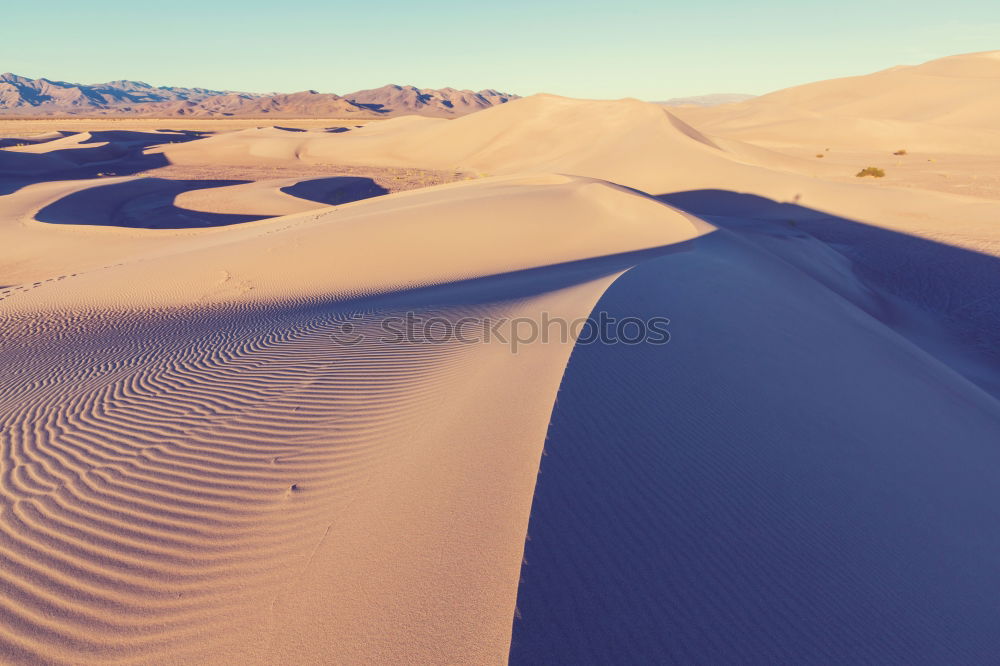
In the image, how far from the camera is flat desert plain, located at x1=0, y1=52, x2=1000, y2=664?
8.46ft

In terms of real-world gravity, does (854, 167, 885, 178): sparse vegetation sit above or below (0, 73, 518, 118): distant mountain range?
below

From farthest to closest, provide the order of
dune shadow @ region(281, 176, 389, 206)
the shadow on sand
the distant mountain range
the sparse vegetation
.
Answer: the distant mountain range, the shadow on sand, dune shadow @ region(281, 176, 389, 206), the sparse vegetation

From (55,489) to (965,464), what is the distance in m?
7.14

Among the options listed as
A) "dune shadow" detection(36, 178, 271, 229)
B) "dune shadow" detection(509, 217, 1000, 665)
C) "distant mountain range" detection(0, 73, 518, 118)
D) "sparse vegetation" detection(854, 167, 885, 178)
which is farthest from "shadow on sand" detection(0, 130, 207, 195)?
"distant mountain range" detection(0, 73, 518, 118)

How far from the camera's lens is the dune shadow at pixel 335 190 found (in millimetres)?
26406

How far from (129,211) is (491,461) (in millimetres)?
24678

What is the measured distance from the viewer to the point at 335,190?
28125 millimetres

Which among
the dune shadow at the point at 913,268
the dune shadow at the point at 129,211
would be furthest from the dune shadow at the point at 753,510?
the dune shadow at the point at 129,211

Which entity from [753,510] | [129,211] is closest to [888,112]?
[129,211]

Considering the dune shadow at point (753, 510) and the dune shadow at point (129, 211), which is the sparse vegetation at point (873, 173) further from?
the dune shadow at point (129, 211)

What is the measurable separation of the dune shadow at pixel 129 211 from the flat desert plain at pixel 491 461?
428 inches

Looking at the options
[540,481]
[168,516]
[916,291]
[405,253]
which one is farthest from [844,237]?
[168,516]

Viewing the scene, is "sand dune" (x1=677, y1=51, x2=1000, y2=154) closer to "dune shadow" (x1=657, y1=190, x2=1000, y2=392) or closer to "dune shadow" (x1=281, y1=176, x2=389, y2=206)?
"dune shadow" (x1=657, y1=190, x2=1000, y2=392)

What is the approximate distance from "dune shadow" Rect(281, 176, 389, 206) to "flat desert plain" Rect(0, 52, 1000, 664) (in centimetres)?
1587
